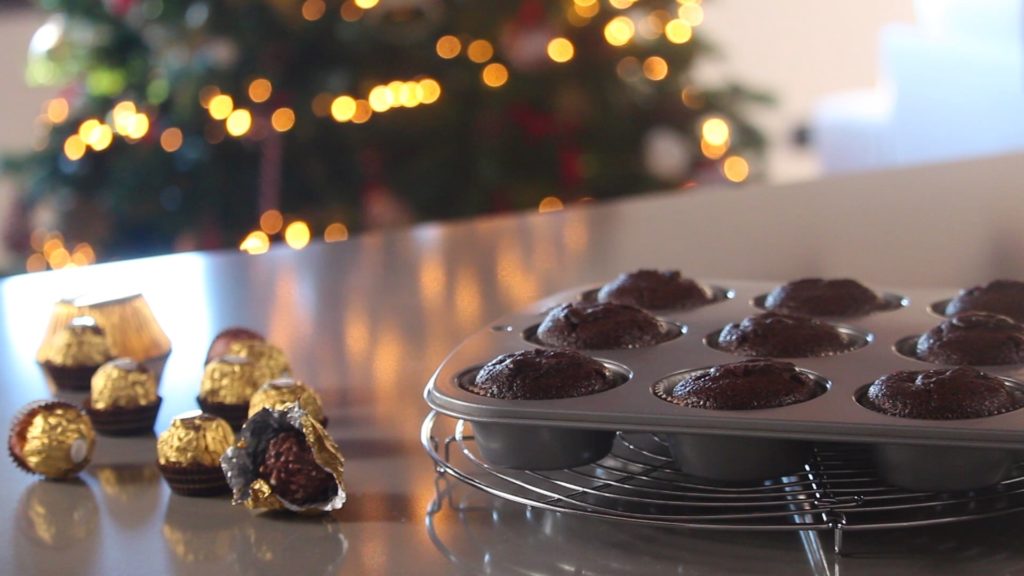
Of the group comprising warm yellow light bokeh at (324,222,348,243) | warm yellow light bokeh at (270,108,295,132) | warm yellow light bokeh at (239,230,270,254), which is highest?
warm yellow light bokeh at (270,108,295,132)

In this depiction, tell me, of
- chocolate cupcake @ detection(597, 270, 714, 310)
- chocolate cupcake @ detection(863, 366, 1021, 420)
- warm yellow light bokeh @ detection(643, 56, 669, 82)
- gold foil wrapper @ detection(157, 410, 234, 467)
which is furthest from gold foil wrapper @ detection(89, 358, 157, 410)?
warm yellow light bokeh @ detection(643, 56, 669, 82)

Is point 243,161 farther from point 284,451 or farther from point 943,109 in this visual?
point 284,451

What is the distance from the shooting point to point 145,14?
291 cm

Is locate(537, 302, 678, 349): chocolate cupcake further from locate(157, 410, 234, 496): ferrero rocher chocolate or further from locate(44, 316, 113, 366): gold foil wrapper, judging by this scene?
locate(44, 316, 113, 366): gold foil wrapper

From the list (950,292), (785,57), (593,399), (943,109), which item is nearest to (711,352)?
(593,399)

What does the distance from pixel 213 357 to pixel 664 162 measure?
235cm

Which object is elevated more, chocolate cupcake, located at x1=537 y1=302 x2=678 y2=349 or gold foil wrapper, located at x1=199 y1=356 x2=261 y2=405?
chocolate cupcake, located at x1=537 y1=302 x2=678 y2=349

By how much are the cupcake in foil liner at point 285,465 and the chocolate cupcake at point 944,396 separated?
Result: 0.28 metres

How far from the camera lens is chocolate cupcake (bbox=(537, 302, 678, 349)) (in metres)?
0.79

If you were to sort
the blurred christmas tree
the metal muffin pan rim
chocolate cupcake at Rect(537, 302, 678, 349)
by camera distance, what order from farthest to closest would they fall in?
the blurred christmas tree → chocolate cupcake at Rect(537, 302, 678, 349) → the metal muffin pan rim

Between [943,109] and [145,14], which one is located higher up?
[145,14]

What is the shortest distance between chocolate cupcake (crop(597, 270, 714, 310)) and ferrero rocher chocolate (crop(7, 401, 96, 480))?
368mm

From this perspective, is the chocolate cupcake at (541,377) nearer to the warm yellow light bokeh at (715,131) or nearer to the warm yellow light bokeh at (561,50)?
the warm yellow light bokeh at (561,50)

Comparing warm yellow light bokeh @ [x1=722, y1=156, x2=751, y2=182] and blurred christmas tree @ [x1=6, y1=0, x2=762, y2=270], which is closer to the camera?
blurred christmas tree @ [x1=6, y1=0, x2=762, y2=270]
